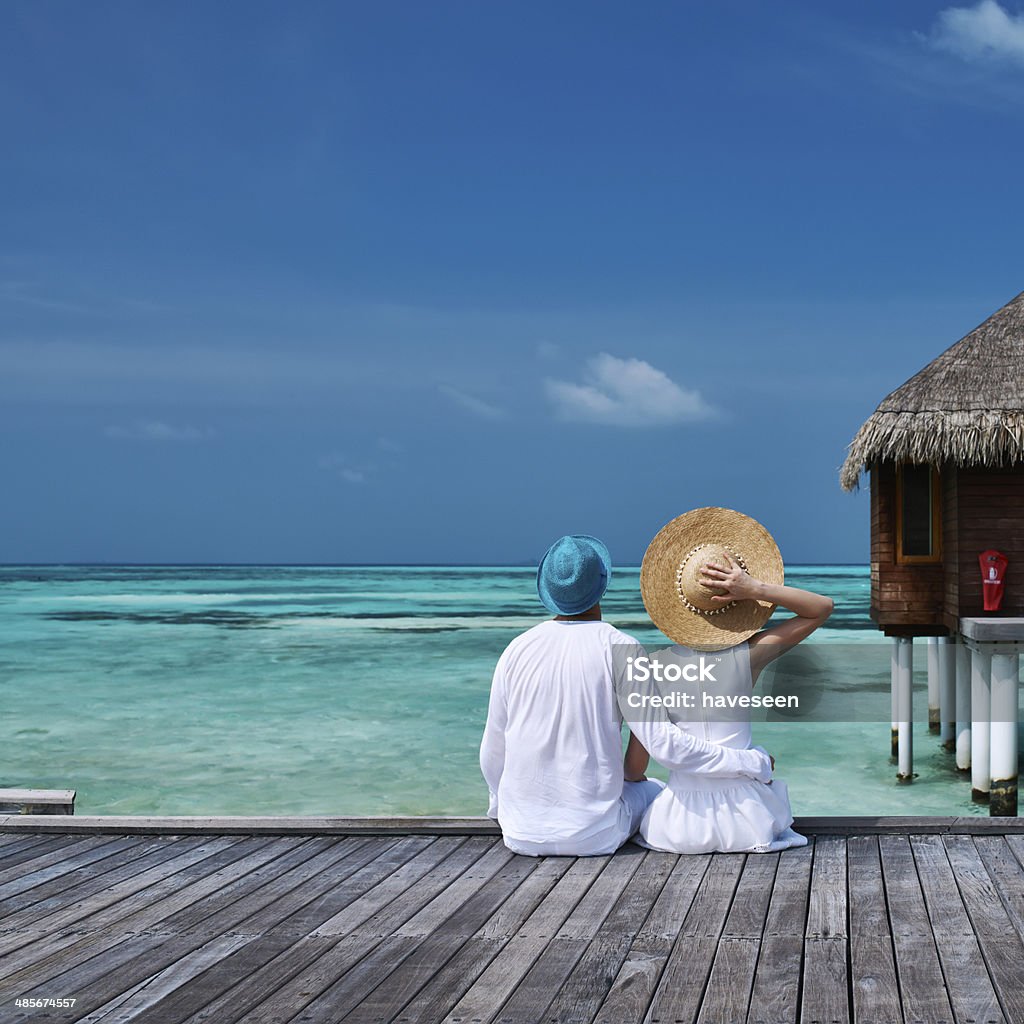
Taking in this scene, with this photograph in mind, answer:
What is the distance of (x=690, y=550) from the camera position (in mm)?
4297

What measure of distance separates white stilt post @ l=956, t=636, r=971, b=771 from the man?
24.0 ft

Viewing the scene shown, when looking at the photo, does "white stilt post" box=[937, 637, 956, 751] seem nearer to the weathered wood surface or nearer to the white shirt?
the white shirt

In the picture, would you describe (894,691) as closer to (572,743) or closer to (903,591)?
(903,591)

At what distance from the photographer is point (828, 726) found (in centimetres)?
1530

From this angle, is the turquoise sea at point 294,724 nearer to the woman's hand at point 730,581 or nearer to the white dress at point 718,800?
the white dress at point 718,800

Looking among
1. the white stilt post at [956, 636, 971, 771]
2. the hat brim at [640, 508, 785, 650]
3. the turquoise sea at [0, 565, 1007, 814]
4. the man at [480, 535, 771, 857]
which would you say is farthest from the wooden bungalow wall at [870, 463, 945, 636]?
the man at [480, 535, 771, 857]

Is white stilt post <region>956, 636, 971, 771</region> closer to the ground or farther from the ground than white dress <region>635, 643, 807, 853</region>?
closer to the ground

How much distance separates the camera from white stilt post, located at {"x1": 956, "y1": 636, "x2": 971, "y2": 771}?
35.2ft

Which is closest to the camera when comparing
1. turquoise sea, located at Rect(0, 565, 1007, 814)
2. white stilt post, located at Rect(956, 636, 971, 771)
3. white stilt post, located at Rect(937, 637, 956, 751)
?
white stilt post, located at Rect(956, 636, 971, 771)

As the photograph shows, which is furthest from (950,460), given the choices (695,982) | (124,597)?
(124,597)

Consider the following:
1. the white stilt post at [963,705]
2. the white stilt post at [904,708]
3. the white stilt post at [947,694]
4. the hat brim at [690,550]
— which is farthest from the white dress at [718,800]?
the white stilt post at [947,694]

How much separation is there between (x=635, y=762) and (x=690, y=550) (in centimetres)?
85

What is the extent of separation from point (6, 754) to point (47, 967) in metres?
12.0

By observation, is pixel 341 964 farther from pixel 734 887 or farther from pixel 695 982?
Result: pixel 734 887
